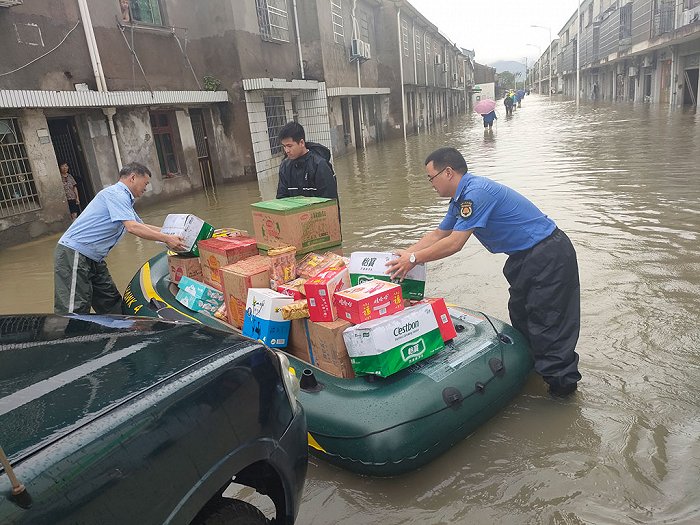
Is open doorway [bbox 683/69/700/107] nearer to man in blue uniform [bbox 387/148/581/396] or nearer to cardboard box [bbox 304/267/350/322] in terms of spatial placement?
man in blue uniform [bbox 387/148/581/396]

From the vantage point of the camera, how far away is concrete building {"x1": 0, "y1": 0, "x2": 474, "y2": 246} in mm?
9141

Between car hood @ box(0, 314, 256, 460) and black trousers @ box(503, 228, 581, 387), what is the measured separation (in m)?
2.09

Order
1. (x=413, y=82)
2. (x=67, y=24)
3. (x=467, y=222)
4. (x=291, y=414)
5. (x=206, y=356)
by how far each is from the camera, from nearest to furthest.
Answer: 1. (x=206, y=356)
2. (x=291, y=414)
3. (x=467, y=222)
4. (x=67, y=24)
5. (x=413, y=82)

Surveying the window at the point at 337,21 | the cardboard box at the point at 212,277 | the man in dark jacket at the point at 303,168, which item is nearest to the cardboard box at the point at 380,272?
the cardboard box at the point at 212,277

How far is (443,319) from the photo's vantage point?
3322 millimetres

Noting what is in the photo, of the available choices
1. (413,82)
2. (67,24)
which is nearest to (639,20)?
(413,82)

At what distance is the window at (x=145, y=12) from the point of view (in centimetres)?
1132

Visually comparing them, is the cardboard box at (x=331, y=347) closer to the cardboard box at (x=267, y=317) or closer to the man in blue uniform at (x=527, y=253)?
the cardboard box at (x=267, y=317)

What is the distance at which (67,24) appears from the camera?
9.72 meters

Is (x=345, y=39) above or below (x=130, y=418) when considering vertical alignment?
above

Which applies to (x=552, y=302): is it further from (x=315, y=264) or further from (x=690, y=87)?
(x=690, y=87)

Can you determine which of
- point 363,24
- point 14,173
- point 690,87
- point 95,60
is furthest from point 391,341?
point 690,87

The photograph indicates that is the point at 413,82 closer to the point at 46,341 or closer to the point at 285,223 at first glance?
the point at 285,223

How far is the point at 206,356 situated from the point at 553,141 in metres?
19.1
